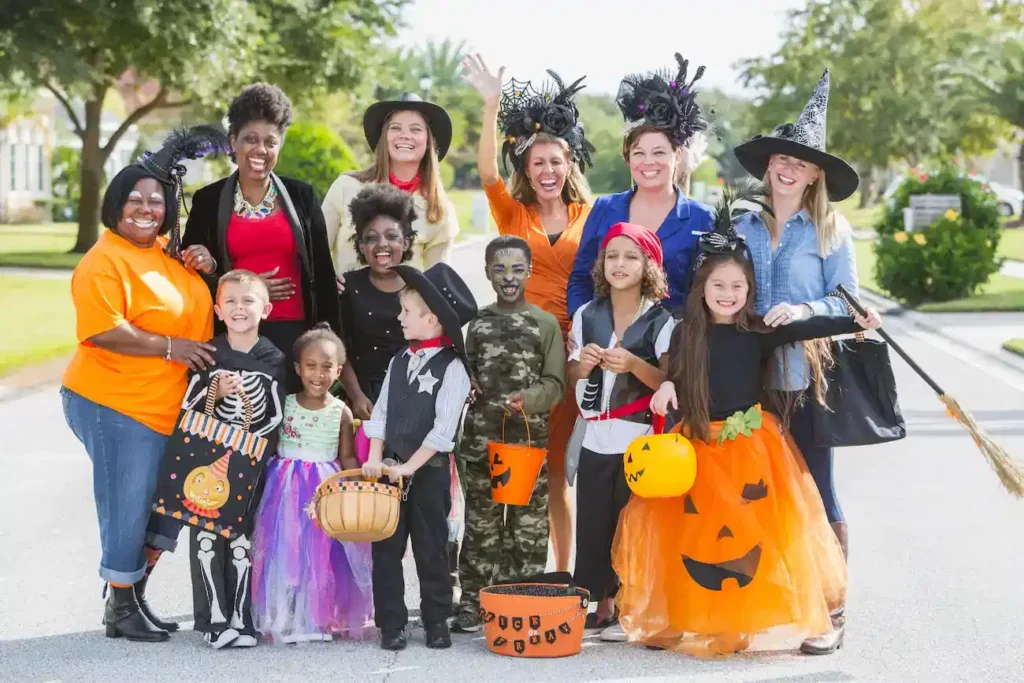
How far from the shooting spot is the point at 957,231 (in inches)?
885

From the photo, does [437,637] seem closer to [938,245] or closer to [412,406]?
[412,406]

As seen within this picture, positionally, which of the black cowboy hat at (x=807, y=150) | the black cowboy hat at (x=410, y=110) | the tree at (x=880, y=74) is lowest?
the black cowboy hat at (x=807, y=150)

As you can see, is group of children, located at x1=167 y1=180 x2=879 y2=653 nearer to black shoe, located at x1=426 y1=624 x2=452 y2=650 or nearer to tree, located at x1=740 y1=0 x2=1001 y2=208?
black shoe, located at x1=426 y1=624 x2=452 y2=650

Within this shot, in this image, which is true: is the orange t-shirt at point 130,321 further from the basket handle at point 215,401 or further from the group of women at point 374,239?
the basket handle at point 215,401

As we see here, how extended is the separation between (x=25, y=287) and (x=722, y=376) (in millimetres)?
20491

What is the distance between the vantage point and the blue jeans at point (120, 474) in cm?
579

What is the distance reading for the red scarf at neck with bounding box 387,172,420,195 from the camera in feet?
22.2

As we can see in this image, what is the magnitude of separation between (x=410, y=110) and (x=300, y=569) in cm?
219

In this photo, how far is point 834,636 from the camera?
584 centimetres

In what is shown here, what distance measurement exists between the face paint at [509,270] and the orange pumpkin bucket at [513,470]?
2.13 feet

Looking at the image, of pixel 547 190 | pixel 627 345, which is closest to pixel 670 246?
pixel 627 345

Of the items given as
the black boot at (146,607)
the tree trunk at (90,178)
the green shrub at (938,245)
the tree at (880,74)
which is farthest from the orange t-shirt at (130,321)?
the tree at (880,74)

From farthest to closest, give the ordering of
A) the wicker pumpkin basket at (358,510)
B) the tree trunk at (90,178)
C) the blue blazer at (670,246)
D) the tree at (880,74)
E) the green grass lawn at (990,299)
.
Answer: the tree at (880,74), the tree trunk at (90,178), the green grass lawn at (990,299), the blue blazer at (670,246), the wicker pumpkin basket at (358,510)

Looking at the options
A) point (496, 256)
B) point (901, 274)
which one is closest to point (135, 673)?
point (496, 256)
